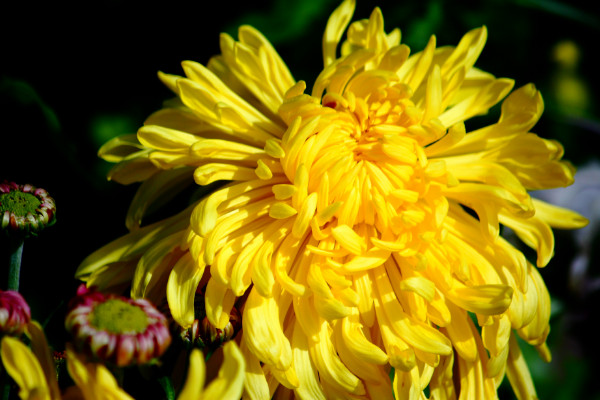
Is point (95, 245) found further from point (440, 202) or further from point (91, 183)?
point (440, 202)

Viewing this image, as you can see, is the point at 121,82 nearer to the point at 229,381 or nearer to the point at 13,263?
the point at 13,263

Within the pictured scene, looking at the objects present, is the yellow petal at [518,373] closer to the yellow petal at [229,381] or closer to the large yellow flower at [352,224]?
the large yellow flower at [352,224]

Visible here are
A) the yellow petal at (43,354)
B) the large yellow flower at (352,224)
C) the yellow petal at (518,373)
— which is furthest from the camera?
the yellow petal at (518,373)

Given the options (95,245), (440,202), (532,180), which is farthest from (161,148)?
(532,180)

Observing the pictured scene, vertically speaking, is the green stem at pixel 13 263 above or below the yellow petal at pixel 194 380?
above

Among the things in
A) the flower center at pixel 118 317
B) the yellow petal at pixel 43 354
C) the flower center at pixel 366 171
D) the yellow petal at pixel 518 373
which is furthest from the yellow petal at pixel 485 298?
the yellow petal at pixel 43 354
